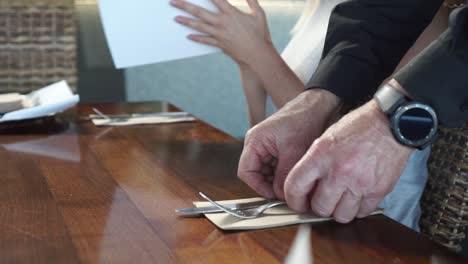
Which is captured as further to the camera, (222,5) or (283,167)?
(222,5)

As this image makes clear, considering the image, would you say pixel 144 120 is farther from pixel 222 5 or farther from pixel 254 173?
pixel 254 173

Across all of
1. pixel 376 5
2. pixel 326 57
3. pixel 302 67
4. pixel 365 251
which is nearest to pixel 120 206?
pixel 365 251

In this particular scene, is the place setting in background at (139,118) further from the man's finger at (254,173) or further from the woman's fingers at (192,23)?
the man's finger at (254,173)

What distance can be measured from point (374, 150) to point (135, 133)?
686 mm

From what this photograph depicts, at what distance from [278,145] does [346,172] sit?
0.47 ft

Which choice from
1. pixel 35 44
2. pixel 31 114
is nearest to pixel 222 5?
pixel 31 114

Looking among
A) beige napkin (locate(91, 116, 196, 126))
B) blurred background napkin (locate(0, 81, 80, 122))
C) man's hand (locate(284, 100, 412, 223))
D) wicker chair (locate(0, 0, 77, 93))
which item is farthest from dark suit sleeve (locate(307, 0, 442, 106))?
wicker chair (locate(0, 0, 77, 93))

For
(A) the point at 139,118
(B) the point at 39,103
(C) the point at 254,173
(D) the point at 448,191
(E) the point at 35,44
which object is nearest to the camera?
(C) the point at 254,173

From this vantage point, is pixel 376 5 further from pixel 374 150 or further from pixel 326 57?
pixel 374 150

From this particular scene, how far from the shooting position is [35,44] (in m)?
2.13

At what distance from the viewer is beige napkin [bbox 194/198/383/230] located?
0.69 m

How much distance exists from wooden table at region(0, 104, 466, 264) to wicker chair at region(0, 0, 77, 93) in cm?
98

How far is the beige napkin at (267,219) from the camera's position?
69 centimetres

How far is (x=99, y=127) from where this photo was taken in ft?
4.53
